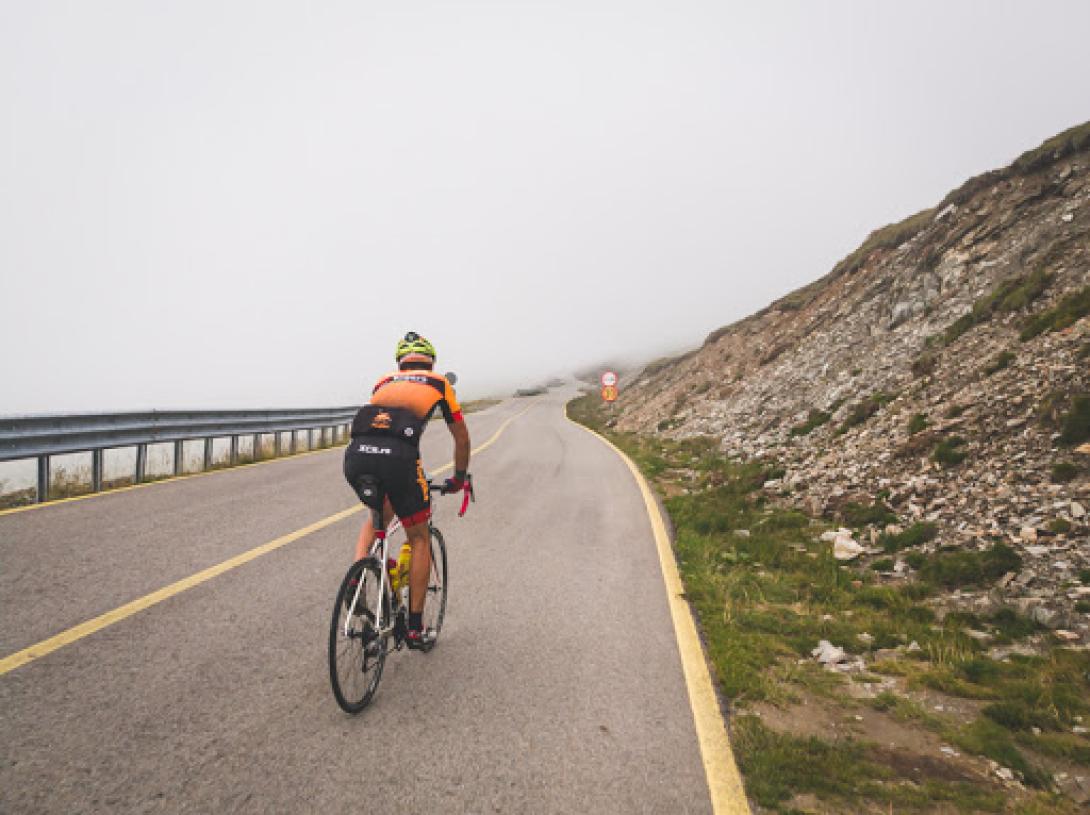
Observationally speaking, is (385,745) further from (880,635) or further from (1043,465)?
(1043,465)

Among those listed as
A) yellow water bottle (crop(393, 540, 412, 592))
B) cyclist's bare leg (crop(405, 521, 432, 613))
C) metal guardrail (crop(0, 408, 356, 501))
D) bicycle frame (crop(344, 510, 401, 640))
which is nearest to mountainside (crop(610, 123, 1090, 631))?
cyclist's bare leg (crop(405, 521, 432, 613))

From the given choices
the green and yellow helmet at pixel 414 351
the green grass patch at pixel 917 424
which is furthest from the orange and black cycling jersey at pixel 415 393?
the green grass patch at pixel 917 424

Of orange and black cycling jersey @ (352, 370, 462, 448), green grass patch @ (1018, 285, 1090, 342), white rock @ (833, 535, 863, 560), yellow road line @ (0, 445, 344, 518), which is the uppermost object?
green grass patch @ (1018, 285, 1090, 342)

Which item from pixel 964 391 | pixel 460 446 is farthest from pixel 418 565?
pixel 964 391

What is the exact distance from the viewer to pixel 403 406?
358 centimetres

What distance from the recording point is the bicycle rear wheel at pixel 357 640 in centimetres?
298

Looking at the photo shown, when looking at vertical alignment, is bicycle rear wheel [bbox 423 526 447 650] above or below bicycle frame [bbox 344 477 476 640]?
below

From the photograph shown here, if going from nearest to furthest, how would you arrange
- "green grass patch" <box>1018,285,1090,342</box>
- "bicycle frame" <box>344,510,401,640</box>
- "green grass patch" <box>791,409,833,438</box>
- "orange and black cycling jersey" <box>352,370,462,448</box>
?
"bicycle frame" <box>344,510,401,640</box> → "orange and black cycling jersey" <box>352,370,462,448</box> → "green grass patch" <box>1018,285,1090,342</box> → "green grass patch" <box>791,409,833,438</box>

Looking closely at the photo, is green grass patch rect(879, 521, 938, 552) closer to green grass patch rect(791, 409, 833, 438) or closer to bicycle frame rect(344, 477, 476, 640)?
green grass patch rect(791, 409, 833, 438)

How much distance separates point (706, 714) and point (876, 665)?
5.82 feet

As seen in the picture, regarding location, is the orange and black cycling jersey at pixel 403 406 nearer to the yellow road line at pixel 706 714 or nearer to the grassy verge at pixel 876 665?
the yellow road line at pixel 706 714

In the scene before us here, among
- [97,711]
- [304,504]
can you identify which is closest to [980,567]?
[97,711]

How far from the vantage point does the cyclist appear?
11.4ft

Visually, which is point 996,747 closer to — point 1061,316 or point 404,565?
point 404,565
